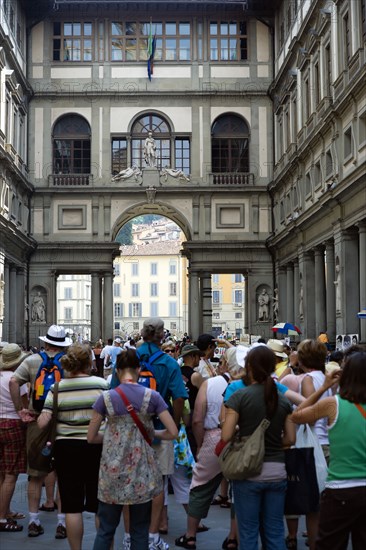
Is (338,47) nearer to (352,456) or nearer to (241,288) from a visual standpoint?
(352,456)

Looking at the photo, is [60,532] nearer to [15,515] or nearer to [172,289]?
[15,515]

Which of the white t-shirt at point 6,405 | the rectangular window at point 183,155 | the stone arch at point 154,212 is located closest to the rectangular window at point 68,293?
the stone arch at point 154,212

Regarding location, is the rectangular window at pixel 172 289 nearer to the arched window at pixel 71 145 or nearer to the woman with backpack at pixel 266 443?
the arched window at pixel 71 145

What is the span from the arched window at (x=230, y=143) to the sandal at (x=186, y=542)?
3473cm

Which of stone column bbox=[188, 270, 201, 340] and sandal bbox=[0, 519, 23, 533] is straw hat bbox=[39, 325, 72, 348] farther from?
stone column bbox=[188, 270, 201, 340]

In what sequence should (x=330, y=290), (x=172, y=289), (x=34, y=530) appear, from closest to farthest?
(x=34, y=530)
(x=330, y=290)
(x=172, y=289)

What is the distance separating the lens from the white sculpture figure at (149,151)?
136 ft

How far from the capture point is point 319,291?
107 feet

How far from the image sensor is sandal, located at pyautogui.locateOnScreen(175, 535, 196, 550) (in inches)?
336

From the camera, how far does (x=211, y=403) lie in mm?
8836

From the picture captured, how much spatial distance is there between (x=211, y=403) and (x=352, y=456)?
11.1 feet

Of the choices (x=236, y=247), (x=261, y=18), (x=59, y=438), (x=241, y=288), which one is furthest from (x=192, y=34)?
(x=241, y=288)

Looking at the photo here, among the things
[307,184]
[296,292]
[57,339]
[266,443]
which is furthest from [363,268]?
[266,443]

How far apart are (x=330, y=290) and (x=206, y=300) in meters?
12.6
